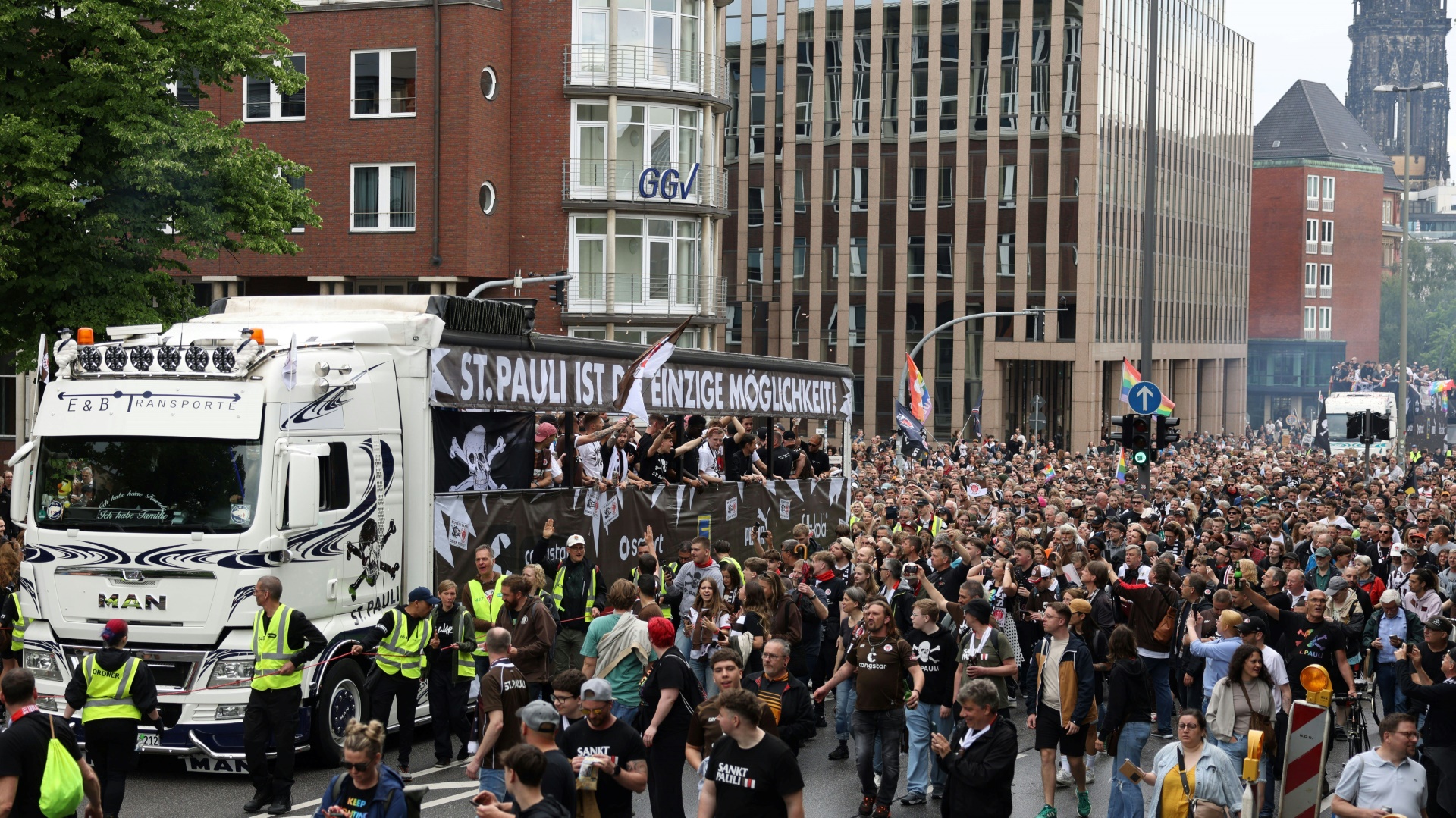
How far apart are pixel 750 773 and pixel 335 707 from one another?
5.87 metres

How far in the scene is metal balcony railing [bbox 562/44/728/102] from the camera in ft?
146

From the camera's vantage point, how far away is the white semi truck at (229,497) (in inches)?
481

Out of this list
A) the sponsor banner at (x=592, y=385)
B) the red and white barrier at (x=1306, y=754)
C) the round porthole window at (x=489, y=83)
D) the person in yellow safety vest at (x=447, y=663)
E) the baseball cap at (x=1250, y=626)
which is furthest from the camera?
the round porthole window at (x=489, y=83)

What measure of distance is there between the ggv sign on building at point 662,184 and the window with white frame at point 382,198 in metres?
6.38

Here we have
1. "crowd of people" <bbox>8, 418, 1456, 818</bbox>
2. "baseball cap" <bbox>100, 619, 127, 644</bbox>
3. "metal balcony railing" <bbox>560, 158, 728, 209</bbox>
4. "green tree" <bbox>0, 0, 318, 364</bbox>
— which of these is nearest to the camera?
"crowd of people" <bbox>8, 418, 1456, 818</bbox>

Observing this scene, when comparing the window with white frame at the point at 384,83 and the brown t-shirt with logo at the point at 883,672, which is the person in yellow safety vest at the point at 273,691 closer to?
the brown t-shirt with logo at the point at 883,672

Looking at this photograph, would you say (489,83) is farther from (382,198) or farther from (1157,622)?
(1157,622)

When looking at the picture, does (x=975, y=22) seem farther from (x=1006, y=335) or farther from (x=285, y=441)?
(x=285, y=441)

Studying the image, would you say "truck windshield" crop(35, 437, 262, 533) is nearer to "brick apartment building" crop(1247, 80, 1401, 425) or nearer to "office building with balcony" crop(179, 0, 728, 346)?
"office building with balcony" crop(179, 0, 728, 346)

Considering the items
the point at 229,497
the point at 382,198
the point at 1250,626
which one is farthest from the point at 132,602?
the point at 382,198

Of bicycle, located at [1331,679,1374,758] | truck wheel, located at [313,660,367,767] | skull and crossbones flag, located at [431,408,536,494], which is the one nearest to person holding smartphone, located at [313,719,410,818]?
truck wheel, located at [313,660,367,767]

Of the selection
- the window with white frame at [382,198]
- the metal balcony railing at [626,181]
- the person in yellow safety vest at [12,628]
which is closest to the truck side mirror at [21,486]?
the person in yellow safety vest at [12,628]

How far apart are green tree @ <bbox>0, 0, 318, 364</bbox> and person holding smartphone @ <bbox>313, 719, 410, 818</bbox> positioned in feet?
47.0

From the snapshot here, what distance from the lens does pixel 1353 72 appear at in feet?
621
